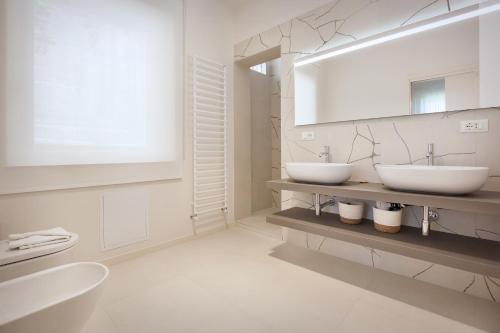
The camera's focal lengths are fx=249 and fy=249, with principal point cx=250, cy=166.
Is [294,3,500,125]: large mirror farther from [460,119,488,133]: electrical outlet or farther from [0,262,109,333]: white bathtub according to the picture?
[0,262,109,333]: white bathtub

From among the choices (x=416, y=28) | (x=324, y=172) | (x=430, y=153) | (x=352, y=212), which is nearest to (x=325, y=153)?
(x=324, y=172)

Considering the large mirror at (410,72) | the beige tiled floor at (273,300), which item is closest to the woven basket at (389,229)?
the beige tiled floor at (273,300)

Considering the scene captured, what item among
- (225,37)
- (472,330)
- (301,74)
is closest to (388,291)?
(472,330)

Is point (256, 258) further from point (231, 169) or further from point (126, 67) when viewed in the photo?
point (126, 67)

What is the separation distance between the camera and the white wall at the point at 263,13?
2.40 metres

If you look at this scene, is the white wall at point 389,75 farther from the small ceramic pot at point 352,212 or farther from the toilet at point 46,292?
the toilet at point 46,292

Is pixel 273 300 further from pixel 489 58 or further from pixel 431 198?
pixel 489 58

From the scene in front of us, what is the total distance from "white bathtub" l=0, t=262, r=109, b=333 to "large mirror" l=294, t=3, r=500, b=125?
6.70 ft

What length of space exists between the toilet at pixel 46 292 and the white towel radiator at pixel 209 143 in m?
1.30

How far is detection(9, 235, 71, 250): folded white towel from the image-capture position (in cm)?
136

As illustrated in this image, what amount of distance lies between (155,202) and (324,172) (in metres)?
1.55

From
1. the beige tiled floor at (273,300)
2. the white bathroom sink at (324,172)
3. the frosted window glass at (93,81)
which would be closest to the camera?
the beige tiled floor at (273,300)

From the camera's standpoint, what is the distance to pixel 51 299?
4.18 feet

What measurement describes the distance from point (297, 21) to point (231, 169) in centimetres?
171
